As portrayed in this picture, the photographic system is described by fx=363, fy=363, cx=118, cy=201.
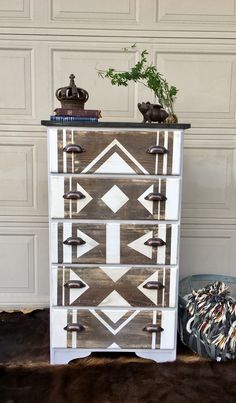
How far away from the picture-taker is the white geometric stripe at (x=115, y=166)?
59.5 inches

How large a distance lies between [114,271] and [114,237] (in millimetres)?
153

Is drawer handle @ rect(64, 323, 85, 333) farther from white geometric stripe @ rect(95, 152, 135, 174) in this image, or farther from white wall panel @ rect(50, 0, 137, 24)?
white wall panel @ rect(50, 0, 137, 24)

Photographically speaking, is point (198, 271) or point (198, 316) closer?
point (198, 316)

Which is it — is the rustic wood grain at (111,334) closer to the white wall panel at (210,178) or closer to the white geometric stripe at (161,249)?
the white geometric stripe at (161,249)

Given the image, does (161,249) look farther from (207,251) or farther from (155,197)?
(207,251)

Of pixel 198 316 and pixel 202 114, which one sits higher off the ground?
pixel 202 114

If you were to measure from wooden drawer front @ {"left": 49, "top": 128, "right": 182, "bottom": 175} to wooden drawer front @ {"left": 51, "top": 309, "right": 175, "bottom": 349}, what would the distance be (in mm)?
631

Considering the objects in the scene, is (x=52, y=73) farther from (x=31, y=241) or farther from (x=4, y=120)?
(x=31, y=241)

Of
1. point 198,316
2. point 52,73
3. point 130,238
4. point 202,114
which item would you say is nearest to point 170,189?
point 130,238

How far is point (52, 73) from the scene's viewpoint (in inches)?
81.4

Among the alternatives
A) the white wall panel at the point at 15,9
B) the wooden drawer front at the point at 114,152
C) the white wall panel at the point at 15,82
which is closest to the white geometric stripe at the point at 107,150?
the wooden drawer front at the point at 114,152

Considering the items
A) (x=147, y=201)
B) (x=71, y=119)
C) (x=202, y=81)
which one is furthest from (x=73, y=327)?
(x=202, y=81)

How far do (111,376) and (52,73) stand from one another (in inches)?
63.2

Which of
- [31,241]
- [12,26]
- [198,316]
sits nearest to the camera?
[198,316]
